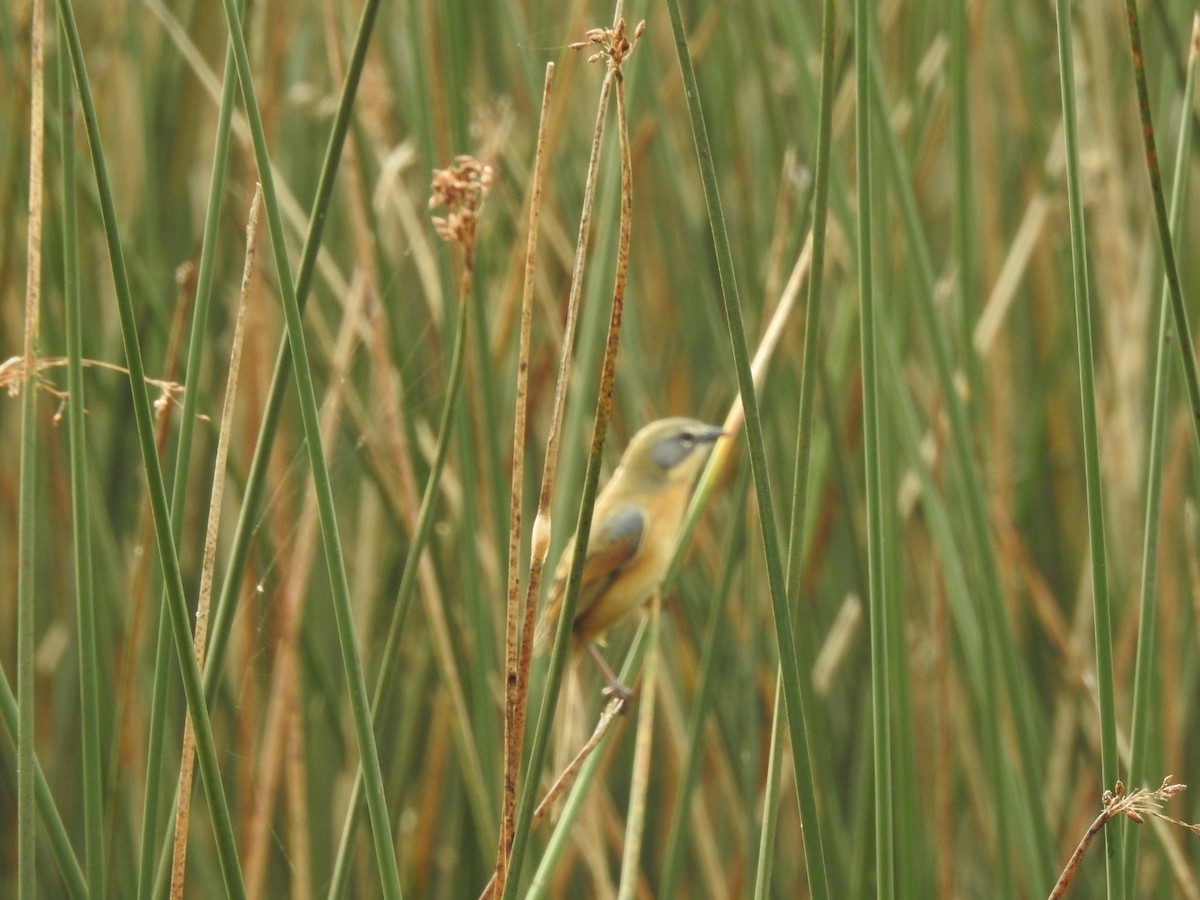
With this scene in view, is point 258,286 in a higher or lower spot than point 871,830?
higher

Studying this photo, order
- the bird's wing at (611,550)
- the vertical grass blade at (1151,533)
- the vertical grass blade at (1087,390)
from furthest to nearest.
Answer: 1. the bird's wing at (611,550)
2. the vertical grass blade at (1151,533)
3. the vertical grass blade at (1087,390)

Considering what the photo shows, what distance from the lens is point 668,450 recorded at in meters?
2.19

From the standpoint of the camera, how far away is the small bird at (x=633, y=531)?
215cm

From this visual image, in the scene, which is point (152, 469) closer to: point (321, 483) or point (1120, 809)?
point (321, 483)

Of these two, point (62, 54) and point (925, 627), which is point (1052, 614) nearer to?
point (925, 627)

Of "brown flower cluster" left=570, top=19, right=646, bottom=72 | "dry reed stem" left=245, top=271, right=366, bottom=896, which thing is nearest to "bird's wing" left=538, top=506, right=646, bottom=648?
"dry reed stem" left=245, top=271, right=366, bottom=896

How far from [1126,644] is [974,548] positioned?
2.74 ft

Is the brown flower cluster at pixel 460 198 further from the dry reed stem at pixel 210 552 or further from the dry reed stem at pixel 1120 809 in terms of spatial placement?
the dry reed stem at pixel 1120 809

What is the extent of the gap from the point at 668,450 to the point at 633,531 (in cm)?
18

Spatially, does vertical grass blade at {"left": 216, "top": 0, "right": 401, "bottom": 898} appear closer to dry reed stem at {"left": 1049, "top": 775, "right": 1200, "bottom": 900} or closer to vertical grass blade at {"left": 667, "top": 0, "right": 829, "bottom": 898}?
vertical grass blade at {"left": 667, "top": 0, "right": 829, "bottom": 898}

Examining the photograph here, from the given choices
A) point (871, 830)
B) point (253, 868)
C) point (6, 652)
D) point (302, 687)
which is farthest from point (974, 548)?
point (6, 652)

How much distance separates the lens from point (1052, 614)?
2.23m

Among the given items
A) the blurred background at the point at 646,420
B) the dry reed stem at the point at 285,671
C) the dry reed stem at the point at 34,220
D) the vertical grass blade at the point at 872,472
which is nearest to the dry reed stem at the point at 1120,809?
the vertical grass blade at the point at 872,472

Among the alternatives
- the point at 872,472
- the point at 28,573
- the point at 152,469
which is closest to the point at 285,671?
the point at 28,573
